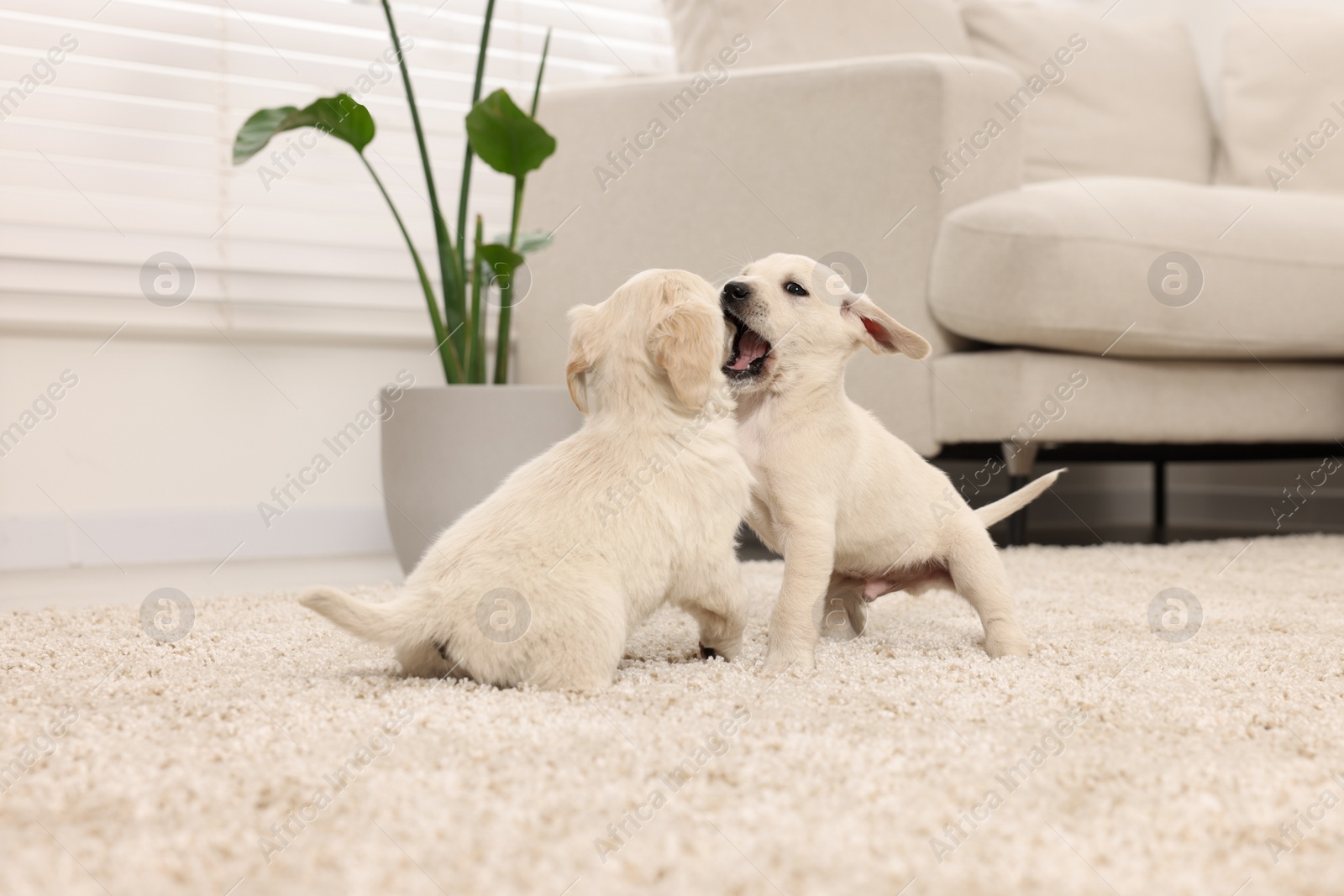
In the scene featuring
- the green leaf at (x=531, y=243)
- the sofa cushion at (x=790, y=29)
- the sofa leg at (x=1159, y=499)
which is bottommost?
the sofa leg at (x=1159, y=499)

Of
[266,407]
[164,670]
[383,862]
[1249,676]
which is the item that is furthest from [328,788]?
[266,407]

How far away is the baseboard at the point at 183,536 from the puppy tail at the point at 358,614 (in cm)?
165

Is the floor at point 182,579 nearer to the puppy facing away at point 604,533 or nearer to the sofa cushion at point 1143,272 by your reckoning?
the puppy facing away at point 604,533

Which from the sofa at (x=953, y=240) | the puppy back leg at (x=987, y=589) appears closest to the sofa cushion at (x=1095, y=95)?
the sofa at (x=953, y=240)

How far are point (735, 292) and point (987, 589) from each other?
1.57 feet

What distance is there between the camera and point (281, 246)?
8.36 ft

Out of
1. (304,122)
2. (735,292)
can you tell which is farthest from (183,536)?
(735,292)

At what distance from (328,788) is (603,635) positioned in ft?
1.08

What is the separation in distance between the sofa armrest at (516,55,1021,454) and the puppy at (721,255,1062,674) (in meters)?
0.91

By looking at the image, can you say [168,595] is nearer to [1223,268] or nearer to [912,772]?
[912,772]

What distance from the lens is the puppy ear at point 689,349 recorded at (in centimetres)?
105

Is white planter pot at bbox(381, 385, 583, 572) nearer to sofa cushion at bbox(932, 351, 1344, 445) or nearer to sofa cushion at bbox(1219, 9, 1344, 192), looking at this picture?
sofa cushion at bbox(932, 351, 1344, 445)

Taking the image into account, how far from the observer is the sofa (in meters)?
2.10

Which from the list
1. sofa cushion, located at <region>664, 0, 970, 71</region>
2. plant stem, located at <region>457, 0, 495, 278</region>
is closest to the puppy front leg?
plant stem, located at <region>457, 0, 495, 278</region>
